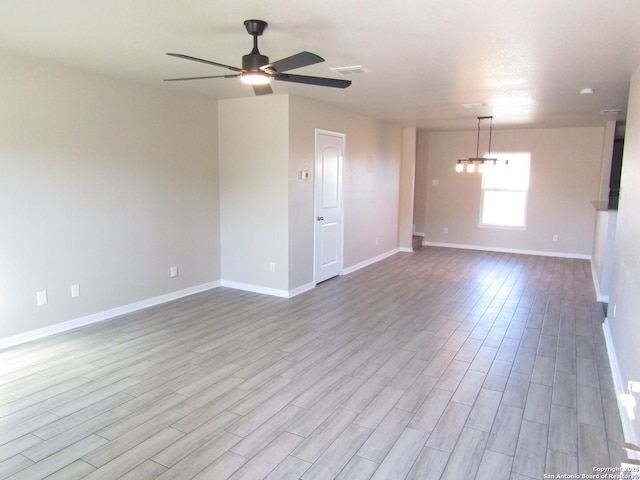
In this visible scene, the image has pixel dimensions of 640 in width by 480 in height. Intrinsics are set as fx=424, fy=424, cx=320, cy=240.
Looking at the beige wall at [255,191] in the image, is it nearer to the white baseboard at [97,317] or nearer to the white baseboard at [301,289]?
the white baseboard at [301,289]

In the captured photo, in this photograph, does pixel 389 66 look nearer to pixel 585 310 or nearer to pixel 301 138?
pixel 301 138

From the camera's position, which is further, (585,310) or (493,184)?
(493,184)

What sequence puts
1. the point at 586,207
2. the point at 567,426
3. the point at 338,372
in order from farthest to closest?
1. the point at 586,207
2. the point at 338,372
3. the point at 567,426

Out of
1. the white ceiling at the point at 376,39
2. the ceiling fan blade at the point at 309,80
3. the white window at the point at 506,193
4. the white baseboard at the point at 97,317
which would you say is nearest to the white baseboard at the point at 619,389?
the white ceiling at the point at 376,39

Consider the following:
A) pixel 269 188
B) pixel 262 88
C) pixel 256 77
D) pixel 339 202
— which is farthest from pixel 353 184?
pixel 256 77

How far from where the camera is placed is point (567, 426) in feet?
8.80

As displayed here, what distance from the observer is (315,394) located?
3.05 metres

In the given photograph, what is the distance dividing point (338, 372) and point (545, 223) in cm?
693

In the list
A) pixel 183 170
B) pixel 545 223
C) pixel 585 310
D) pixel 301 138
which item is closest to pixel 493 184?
pixel 545 223

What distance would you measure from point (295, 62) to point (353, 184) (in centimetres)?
424

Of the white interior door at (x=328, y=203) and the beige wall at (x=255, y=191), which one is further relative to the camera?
the white interior door at (x=328, y=203)

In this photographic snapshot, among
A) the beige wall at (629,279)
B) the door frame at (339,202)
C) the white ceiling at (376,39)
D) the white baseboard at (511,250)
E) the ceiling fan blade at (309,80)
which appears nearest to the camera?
the white ceiling at (376,39)

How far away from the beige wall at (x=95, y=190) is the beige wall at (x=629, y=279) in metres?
4.57

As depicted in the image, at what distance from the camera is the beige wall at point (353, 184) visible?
5410 mm
